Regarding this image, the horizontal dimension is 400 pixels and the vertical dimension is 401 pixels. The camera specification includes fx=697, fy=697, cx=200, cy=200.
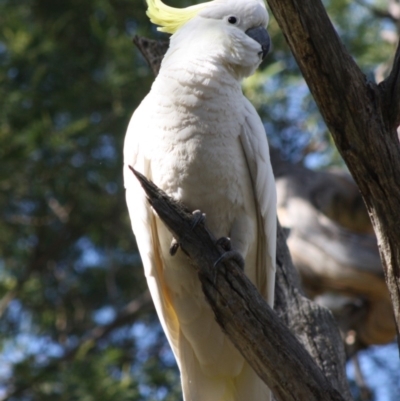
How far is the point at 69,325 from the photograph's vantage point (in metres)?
6.62

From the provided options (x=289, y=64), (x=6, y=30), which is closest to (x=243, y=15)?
(x=6, y=30)

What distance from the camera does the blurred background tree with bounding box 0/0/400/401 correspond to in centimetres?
530

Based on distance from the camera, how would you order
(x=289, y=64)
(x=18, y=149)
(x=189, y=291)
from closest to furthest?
(x=189, y=291) → (x=18, y=149) → (x=289, y=64)

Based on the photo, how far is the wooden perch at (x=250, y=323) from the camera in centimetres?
212

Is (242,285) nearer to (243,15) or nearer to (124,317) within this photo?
Result: (243,15)

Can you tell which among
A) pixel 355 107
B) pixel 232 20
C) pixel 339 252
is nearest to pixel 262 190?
pixel 355 107

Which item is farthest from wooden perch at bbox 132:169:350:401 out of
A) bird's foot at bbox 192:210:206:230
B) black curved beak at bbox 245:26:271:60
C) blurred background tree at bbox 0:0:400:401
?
blurred background tree at bbox 0:0:400:401

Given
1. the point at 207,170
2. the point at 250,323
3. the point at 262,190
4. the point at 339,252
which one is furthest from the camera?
the point at 339,252

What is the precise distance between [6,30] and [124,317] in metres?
2.59

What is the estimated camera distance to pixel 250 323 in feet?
7.03

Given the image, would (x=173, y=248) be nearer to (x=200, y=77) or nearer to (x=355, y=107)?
(x=200, y=77)

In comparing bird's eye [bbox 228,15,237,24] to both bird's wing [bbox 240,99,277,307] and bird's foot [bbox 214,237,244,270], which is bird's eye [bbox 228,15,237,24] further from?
bird's foot [bbox 214,237,244,270]

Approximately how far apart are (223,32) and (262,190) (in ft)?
2.06

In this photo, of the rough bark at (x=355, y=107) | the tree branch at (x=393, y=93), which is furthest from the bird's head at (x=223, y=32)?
the tree branch at (x=393, y=93)
